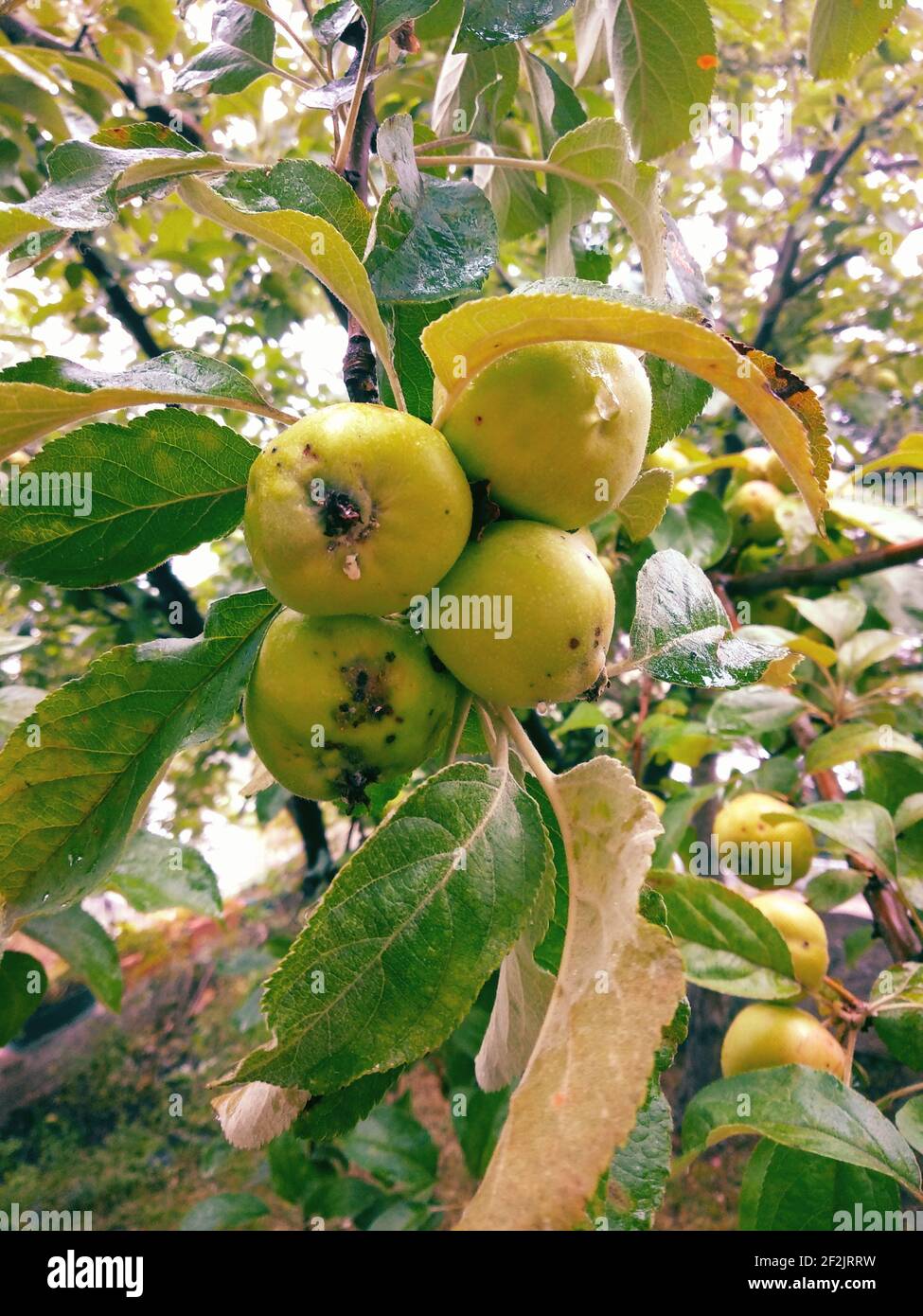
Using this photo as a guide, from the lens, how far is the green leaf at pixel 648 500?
85 cm

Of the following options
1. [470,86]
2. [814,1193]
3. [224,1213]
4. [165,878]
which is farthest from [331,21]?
[224,1213]

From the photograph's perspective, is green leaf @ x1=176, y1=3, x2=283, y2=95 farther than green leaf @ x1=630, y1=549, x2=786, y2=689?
Yes

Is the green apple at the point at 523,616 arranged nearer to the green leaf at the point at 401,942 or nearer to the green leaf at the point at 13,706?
the green leaf at the point at 401,942

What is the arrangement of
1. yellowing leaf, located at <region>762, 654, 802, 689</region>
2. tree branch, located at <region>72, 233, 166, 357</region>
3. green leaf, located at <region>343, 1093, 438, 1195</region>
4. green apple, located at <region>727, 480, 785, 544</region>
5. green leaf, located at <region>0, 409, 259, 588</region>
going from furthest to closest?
1. green apple, located at <region>727, 480, 785, 544</region>
2. green leaf, located at <region>343, 1093, 438, 1195</region>
3. tree branch, located at <region>72, 233, 166, 357</region>
4. yellowing leaf, located at <region>762, 654, 802, 689</region>
5. green leaf, located at <region>0, 409, 259, 588</region>

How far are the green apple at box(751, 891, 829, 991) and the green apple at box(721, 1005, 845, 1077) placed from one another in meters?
0.06

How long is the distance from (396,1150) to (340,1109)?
145 centimetres

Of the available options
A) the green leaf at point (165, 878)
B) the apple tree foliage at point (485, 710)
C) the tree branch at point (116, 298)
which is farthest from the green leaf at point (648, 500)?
the tree branch at point (116, 298)

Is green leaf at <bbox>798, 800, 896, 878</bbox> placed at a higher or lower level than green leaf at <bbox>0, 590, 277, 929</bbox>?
lower

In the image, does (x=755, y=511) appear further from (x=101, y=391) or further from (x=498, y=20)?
(x=101, y=391)

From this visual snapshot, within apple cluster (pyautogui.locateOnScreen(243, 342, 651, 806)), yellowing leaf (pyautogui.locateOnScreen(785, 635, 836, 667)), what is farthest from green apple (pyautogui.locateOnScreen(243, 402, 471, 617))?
yellowing leaf (pyautogui.locateOnScreen(785, 635, 836, 667))

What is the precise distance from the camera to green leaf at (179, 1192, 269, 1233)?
1.97m

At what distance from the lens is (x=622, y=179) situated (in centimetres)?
75

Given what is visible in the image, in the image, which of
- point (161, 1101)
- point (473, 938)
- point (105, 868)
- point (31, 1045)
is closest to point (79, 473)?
point (105, 868)

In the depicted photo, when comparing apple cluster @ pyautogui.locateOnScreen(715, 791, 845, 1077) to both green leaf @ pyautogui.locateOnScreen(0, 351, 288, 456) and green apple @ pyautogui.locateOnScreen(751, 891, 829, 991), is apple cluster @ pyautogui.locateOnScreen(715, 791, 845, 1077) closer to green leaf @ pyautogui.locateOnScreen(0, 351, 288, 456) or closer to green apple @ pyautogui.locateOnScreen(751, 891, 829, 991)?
green apple @ pyautogui.locateOnScreen(751, 891, 829, 991)
